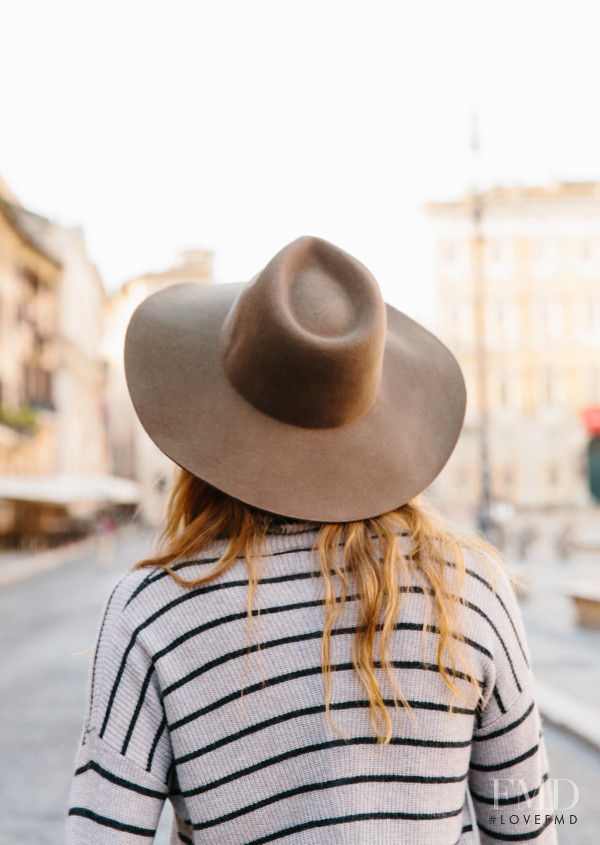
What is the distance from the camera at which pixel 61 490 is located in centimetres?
2848

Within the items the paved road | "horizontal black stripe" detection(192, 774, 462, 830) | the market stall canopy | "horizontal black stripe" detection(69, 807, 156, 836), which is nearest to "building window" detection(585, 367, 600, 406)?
the market stall canopy

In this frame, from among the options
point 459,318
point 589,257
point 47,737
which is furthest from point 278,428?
point 589,257

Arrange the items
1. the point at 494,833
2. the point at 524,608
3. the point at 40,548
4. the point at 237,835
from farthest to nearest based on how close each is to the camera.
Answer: the point at 40,548 < the point at 524,608 < the point at 494,833 < the point at 237,835

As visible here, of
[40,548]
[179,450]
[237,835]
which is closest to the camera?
[237,835]

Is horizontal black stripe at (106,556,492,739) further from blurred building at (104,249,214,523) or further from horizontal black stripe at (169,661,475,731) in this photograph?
blurred building at (104,249,214,523)

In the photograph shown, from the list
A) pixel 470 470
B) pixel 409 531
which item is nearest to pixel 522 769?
pixel 409 531

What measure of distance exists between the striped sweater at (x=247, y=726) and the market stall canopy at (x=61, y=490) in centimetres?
2450

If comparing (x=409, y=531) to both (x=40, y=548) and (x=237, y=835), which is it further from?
(x=40, y=548)

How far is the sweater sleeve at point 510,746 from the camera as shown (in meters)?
1.30

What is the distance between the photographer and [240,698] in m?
1.17

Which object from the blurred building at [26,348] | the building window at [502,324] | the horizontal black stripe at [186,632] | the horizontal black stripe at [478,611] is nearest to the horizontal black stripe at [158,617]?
the horizontal black stripe at [186,632]

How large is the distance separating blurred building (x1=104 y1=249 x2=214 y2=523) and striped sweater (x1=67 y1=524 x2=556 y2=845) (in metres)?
59.5

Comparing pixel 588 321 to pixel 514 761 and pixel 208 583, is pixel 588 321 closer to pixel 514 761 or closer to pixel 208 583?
pixel 514 761

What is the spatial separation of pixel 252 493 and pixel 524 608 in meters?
11.2
